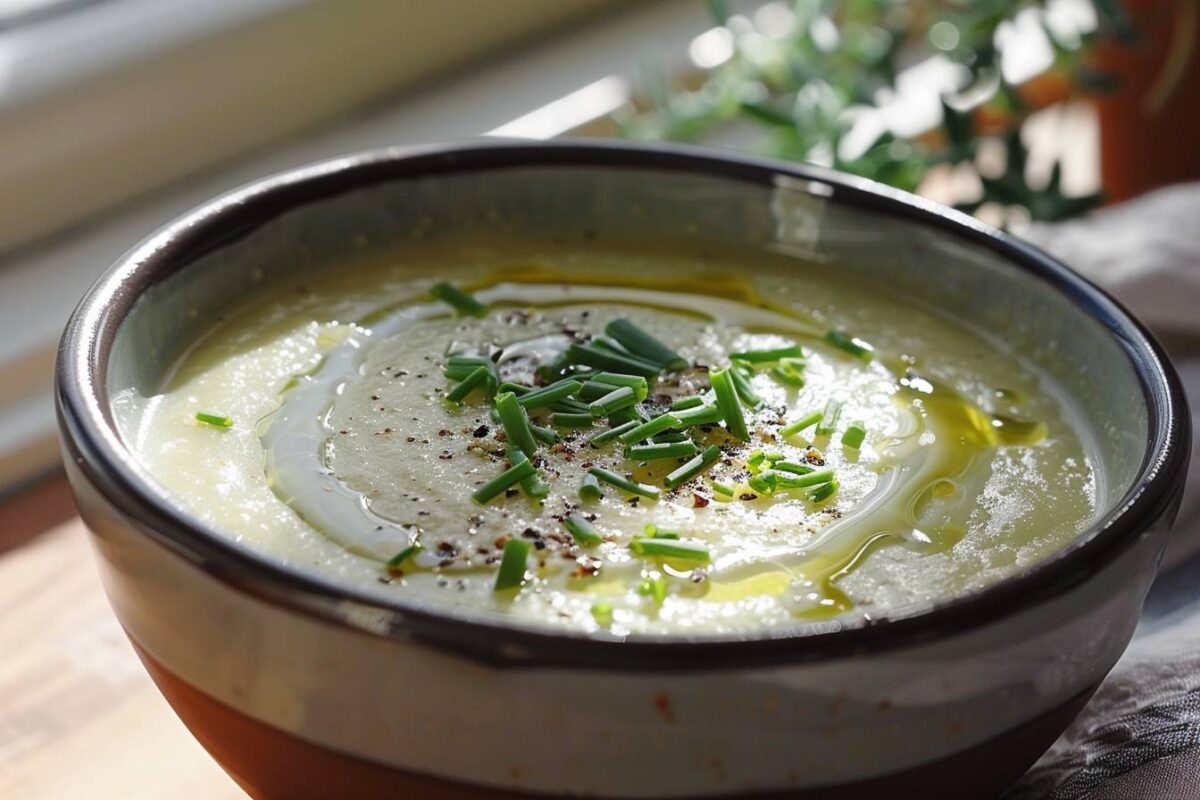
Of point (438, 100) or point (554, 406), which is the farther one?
point (438, 100)

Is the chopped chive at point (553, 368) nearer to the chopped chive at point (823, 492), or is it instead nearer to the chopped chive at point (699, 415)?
the chopped chive at point (699, 415)

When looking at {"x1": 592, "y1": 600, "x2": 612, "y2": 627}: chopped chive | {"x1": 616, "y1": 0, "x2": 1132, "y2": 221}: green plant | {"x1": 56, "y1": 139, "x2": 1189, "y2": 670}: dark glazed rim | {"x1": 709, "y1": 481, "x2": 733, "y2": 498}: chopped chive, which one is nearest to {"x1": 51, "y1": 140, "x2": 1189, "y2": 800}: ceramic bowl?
{"x1": 56, "y1": 139, "x2": 1189, "y2": 670}: dark glazed rim

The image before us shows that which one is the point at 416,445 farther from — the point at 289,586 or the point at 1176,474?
the point at 1176,474

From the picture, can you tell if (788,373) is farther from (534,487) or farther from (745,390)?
(534,487)

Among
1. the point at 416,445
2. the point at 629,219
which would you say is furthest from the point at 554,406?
the point at 629,219

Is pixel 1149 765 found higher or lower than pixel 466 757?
lower

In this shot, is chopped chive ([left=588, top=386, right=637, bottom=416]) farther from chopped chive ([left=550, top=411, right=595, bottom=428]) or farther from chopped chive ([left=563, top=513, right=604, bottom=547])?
chopped chive ([left=563, top=513, right=604, bottom=547])

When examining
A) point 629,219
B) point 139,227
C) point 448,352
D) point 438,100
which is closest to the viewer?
point 448,352

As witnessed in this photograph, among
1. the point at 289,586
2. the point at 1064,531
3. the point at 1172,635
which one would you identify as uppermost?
the point at 289,586
